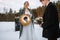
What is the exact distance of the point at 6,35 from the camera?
2.03 m

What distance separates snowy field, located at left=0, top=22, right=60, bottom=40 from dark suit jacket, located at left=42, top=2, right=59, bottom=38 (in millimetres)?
71

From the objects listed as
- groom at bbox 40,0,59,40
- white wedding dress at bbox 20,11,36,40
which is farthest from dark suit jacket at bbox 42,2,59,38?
white wedding dress at bbox 20,11,36,40

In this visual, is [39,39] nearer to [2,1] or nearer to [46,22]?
[46,22]

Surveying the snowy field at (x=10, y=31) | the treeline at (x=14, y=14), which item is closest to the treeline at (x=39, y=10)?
the treeline at (x=14, y=14)

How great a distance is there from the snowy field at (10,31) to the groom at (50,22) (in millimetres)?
70

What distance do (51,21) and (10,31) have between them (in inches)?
18.3

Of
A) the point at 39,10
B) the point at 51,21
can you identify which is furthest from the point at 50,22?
the point at 39,10

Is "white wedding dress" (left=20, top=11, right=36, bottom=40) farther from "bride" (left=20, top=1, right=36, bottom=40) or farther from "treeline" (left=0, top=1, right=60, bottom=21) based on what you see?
"treeline" (left=0, top=1, right=60, bottom=21)

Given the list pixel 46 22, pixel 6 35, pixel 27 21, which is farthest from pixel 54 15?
pixel 6 35

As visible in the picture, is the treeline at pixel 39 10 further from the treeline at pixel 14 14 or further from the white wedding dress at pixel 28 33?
the white wedding dress at pixel 28 33

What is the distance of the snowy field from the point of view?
201 cm

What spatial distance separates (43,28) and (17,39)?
0.31 m

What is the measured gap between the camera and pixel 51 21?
1.93 metres

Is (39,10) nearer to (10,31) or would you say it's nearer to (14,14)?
(14,14)
